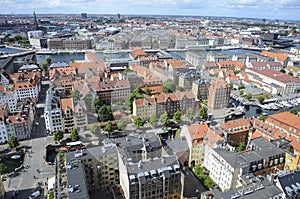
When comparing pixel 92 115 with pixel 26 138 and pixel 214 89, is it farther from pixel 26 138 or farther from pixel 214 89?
pixel 214 89

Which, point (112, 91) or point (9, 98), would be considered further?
point (112, 91)

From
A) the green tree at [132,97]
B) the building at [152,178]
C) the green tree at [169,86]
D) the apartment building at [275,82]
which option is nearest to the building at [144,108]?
the green tree at [132,97]

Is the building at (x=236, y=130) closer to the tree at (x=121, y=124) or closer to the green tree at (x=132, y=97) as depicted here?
the tree at (x=121, y=124)

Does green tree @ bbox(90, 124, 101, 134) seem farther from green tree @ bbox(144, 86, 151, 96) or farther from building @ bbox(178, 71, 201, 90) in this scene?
building @ bbox(178, 71, 201, 90)

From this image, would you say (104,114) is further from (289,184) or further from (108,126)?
(289,184)

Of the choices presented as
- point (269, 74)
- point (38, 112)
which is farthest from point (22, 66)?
point (269, 74)

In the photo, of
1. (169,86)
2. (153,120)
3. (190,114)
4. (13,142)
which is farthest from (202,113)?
(13,142)

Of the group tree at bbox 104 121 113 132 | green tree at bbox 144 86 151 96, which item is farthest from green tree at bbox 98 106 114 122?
green tree at bbox 144 86 151 96
